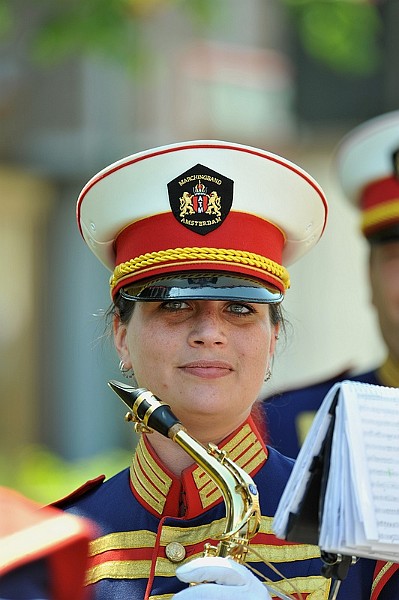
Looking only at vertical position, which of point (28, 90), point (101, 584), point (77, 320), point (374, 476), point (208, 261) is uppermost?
point (28, 90)

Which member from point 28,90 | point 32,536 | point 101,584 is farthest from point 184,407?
point 28,90

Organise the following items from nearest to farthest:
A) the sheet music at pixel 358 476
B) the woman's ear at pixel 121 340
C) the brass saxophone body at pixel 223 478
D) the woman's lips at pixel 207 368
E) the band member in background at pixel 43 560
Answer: the band member in background at pixel 43 560 < the sheet music at pixel 358 476 < the brass saxophone body at pixel 223 478 < the woman's lips at pixel 207 368 < the woman's ear at pixel 121 340

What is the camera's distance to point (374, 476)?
248 cm

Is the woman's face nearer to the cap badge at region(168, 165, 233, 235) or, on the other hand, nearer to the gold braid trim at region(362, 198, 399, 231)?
the cap badge at region(168, 165, 233, 235)

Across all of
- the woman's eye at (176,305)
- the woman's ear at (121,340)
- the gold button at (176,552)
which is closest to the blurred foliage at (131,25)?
the woman's ear at (121,340)

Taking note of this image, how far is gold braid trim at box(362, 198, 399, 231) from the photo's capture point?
15.3 feet

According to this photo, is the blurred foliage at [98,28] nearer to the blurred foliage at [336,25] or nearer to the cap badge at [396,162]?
the blurred foliage at [336,25]

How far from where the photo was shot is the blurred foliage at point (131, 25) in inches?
290

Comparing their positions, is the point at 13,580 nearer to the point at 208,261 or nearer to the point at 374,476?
the point at 374,476

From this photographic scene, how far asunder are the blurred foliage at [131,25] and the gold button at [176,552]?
4.72 metres

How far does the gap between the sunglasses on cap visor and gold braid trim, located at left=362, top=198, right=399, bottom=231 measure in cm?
166

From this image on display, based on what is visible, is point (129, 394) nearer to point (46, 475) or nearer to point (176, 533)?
point (176, 533)

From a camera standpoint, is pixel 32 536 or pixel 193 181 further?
pixel 193 181

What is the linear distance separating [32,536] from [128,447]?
9.55 meters
